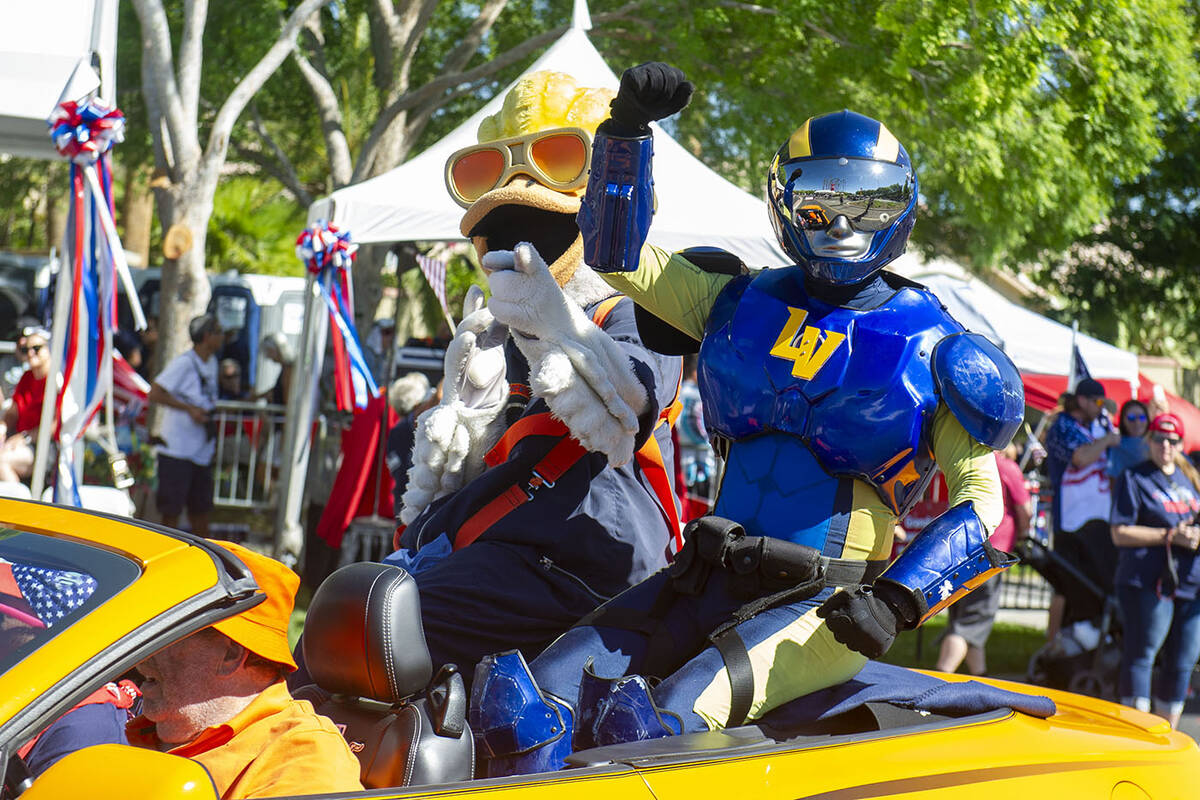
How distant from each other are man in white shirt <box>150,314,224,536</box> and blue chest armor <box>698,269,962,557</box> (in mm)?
6061

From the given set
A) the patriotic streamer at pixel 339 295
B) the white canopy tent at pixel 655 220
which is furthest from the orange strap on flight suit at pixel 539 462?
the patriotic streamer at pixel 339 295

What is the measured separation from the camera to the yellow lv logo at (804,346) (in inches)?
101

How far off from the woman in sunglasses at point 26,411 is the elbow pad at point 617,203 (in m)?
4.68

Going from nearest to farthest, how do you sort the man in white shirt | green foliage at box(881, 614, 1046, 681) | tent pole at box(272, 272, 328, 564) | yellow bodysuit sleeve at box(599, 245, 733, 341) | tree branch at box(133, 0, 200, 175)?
yellow bodysuit sleeve at box(599, 245, 733, 341) → tent pole at box(272, 272, 328, 564) → green foliage at box(881, 614, 1046, 681) → the man in white shirt → tree branch at box(133, 0, 200, 175)

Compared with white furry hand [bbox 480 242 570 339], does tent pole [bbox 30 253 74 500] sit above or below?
below

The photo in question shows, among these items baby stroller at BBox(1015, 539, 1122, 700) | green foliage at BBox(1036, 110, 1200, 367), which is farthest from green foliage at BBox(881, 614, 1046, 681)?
green foliage at BBox(1036, 110, 1200, 367)

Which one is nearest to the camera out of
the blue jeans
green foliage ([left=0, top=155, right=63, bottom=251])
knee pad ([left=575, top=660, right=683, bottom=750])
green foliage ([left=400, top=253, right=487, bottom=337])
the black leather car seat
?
the black leather car seat

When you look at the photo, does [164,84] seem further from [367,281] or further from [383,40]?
[383,40]

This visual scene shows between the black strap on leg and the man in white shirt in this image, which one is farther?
the man in white shirt

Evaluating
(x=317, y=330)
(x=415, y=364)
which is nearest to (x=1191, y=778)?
(x=317, y=330)

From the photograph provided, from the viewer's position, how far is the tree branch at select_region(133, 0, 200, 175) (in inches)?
353

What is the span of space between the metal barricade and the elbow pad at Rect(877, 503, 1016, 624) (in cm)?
829

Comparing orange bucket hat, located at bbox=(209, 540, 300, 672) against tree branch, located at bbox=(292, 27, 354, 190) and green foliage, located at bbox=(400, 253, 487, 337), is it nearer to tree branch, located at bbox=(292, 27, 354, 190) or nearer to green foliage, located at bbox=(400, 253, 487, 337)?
tree branch, located at bbox=(292, 27, 354, 190)

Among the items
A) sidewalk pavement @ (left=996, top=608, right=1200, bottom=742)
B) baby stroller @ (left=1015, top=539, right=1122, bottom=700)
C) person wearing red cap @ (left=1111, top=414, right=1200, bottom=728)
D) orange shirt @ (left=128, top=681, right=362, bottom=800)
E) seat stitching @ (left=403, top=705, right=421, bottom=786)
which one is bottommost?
sidewalk pavement @ (left=996, top=608, right=1200, bottom=742)
